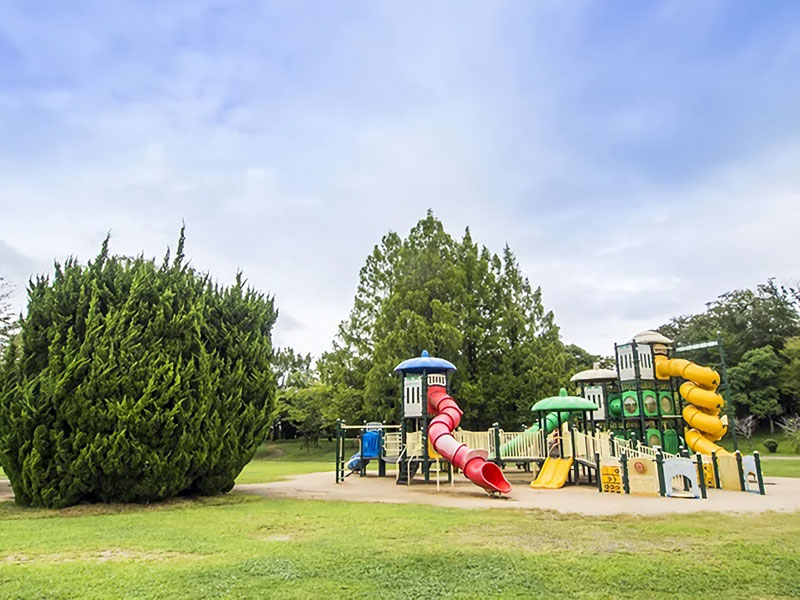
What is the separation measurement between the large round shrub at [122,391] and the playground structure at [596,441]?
17.8 feet

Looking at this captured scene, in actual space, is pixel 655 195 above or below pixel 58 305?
above

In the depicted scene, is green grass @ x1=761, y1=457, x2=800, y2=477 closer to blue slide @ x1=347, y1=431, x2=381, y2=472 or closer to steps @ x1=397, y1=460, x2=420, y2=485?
steps @ x1=397, y1=460, x2=420, y2=485

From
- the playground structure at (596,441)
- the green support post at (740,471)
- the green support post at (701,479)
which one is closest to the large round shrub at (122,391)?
the playground structure at (596,441)

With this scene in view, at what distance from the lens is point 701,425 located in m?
17.2

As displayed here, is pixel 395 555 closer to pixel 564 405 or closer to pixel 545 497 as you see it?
pixel 545 497

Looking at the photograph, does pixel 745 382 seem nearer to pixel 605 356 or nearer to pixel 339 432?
pixel 605 356

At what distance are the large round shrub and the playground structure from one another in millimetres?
5420

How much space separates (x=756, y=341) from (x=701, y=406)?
109 ft

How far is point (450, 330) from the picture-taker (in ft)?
84.7

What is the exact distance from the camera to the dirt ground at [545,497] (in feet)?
31.9

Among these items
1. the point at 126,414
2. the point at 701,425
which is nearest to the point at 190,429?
A: the point at 126,414

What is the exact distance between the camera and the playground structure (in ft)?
40.7

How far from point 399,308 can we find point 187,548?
21.3m

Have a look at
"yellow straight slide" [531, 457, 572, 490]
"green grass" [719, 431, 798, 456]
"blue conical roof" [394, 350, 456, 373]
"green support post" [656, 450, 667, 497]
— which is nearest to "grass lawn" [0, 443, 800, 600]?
"green support post" [656, 450, 667, 497]
